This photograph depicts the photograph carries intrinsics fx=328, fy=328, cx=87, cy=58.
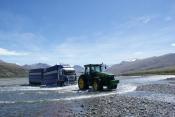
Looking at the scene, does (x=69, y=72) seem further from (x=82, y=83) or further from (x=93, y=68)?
(x=93, y=68)

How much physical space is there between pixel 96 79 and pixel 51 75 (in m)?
17.2

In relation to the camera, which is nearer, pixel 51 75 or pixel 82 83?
pixel 82 83

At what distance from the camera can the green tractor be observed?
38.2 metres

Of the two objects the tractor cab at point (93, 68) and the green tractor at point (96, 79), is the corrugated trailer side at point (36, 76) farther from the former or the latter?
the tractor cab at point (93, 68)

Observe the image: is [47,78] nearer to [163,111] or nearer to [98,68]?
[98,68]

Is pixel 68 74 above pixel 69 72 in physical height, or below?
below

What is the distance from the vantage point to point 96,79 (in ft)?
127

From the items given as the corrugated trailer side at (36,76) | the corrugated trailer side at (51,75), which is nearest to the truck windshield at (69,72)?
the corrugated trailer side at (51,75)

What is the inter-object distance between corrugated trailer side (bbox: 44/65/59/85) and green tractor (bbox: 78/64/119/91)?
11909mm

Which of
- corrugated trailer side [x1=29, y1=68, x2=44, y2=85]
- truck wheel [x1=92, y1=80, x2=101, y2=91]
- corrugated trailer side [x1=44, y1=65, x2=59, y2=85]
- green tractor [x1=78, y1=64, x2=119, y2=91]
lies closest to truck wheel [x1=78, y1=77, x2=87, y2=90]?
green tractor [x1=78, y1=64, x2=119, y2=91]

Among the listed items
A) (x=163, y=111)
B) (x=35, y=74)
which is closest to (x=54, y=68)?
(x=35, y=74)

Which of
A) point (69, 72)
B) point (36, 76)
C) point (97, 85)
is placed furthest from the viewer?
point (36, 76)

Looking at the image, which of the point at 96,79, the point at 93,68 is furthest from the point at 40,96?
the point at 93,68

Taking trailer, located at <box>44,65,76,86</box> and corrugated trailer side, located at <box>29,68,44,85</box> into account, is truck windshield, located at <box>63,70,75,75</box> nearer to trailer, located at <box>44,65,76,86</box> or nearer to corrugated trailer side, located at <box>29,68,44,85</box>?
trailer, located at <box>44,65,76,86</box>
